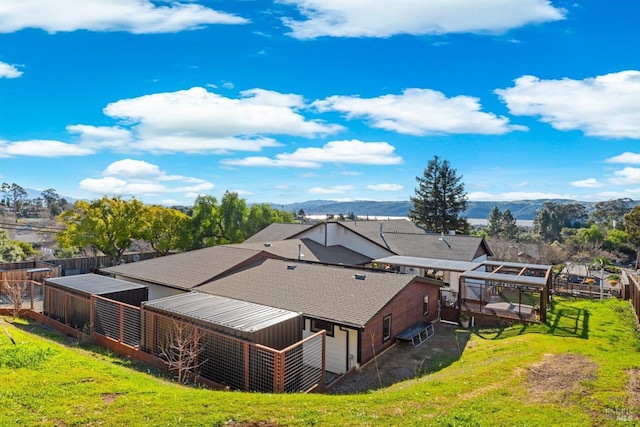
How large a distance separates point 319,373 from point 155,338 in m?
5.35

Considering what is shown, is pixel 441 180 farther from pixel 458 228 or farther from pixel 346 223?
pixel 346 223

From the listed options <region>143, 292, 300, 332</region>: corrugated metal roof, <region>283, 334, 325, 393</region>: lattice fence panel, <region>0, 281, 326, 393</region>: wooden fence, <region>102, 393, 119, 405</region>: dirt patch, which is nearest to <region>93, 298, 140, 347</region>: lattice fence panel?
<region>0, 281, 326, 393</region>: wooden fence

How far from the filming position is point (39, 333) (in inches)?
591

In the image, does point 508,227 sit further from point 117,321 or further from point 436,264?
point 117,321


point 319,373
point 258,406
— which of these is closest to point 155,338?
point 319,373

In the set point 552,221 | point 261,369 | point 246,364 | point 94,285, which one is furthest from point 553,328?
point 552,221

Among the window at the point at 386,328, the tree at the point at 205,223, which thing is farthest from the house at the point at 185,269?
the tree at the point at 205,223

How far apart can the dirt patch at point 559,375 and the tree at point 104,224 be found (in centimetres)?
2841

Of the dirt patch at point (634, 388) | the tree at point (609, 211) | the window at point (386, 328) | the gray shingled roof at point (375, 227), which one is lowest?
the window at point (386, 328)

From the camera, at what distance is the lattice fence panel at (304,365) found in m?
9.88

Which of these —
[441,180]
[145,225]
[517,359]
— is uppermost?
[441,180]

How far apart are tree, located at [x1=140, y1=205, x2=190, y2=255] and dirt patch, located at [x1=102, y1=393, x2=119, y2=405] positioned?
84.6 ft

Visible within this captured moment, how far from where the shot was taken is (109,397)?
7809 mm

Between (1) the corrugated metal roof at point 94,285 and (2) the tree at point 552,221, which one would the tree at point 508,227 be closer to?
(2) the tree at point 552,221
